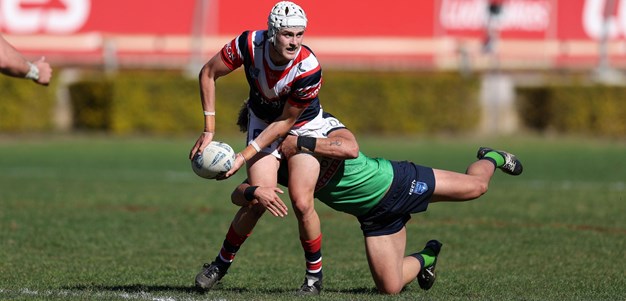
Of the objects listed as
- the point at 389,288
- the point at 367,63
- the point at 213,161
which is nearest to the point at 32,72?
the point at 213,161

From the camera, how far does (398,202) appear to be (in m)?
8.72

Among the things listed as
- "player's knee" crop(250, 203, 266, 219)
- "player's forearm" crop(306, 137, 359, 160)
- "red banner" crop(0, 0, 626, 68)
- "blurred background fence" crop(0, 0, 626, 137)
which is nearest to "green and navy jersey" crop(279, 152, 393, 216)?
"player's forearm" crop(306, 137, 359, 160)

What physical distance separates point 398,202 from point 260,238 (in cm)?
385

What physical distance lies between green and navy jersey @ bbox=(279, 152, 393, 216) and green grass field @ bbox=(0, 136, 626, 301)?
2.33ft

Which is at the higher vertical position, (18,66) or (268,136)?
(18,66)

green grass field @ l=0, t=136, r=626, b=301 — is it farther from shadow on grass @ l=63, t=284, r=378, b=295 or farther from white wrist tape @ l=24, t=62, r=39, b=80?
white wrist tape @ l=24, t=62, r=39, b=80

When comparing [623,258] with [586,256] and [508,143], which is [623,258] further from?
[508,143]

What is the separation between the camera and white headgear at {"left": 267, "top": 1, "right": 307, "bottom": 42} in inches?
315

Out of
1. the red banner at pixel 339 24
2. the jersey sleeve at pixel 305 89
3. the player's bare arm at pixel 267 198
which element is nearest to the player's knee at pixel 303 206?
the player's bare arm at pixel 267 198

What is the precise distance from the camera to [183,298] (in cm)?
803

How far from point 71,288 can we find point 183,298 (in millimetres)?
1027

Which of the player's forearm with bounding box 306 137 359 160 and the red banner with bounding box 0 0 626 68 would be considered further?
the red banner with bounding box 0 0 626 68

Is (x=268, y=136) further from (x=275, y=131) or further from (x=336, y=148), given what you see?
(x=336, y=148)

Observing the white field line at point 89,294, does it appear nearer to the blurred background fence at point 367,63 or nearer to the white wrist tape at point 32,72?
the white wrist tape at point 32,72
